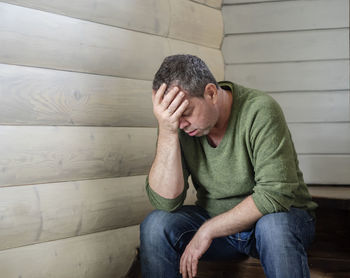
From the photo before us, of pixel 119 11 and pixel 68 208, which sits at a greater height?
pixel 119 11

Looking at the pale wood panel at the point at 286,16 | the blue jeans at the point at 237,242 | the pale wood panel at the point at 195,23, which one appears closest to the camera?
the blue jeans at the point at 237,242

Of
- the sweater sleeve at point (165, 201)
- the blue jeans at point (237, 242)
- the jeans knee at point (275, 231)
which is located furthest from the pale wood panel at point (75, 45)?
the jeans knee at point (275, 231)

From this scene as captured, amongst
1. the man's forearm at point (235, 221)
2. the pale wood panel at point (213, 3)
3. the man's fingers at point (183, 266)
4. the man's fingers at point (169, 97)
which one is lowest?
the man's fingers at point (183, 266)

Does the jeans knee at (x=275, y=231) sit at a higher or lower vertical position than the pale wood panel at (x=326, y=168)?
higher

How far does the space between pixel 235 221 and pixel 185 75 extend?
1.79 ft

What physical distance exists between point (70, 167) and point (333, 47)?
1665mm

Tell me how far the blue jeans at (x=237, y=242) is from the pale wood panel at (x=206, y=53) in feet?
3.17

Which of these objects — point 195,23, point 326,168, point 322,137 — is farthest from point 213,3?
point 326,168

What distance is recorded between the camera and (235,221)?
1650mm

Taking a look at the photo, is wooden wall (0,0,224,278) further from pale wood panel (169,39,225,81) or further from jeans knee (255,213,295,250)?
jeans knee (255,213,295,250)

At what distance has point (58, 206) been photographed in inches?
76.2

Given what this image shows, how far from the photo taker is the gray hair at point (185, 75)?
1.63m

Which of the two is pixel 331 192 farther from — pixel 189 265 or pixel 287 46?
pixel 189 265

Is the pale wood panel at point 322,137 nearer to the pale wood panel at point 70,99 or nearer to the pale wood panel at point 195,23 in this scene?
the pale wood panel at point 195,23
